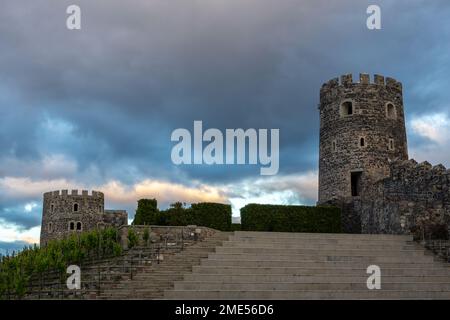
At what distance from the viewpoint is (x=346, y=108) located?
32969 millimetres

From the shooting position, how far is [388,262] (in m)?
16.8

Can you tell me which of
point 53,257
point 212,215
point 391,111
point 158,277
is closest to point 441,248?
point 212,215

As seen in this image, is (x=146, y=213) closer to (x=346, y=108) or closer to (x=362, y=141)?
(x=362, y=141)

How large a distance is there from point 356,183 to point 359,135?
277 centimetres

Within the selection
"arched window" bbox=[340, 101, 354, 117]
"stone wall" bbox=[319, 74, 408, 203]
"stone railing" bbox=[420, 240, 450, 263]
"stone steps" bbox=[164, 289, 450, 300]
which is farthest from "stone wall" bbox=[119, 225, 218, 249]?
"arched window" bbox=[340, 101, 354, 117]

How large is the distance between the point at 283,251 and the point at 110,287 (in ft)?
17.1

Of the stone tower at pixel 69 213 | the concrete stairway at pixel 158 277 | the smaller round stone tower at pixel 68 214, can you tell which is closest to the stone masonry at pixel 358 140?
the concrete stairway at pixel 158 277

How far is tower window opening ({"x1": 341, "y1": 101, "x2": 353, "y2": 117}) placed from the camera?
32703mm

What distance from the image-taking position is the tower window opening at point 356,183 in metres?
32.1

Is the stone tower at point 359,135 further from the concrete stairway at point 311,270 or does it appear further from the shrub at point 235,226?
the concrete stairway at point 311,270

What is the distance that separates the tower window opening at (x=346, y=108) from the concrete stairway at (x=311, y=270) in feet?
48.7
